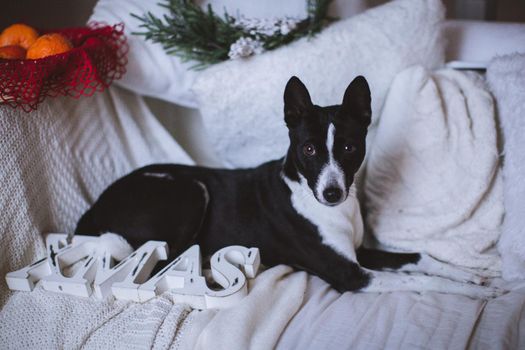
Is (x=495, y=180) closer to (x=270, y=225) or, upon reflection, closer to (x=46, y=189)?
(x=270, y=225)

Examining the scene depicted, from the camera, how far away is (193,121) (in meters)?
2.24

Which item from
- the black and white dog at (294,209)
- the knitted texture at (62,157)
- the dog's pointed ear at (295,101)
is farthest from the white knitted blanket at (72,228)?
Answer: the dog's pointed ear at (295,101)

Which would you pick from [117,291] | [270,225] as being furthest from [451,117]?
[117,291]

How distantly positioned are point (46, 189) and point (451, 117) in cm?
162

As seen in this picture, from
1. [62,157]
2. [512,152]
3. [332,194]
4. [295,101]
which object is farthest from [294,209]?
[62,157]

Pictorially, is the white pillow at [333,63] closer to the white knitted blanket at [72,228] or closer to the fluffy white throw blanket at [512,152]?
the fluffy white throw blanket at [512,152]

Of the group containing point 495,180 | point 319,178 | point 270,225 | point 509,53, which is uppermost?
point 509,53

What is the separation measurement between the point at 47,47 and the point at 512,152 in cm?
174

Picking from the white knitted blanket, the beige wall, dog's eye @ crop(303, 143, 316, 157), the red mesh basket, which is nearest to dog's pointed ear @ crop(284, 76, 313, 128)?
dog's eye @ crop(303, 143, 316, 157)

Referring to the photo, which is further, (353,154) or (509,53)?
(509,53)

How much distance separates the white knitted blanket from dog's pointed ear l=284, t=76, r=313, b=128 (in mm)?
551

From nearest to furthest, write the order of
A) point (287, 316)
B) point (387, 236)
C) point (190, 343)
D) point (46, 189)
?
point (190, 343) → point (287, 316) → point (46, 189) → point (387, 236)

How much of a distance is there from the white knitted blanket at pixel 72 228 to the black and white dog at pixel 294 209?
0.51 ft

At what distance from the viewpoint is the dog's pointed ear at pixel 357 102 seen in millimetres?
1400
